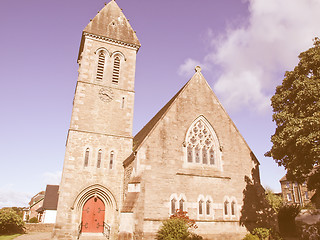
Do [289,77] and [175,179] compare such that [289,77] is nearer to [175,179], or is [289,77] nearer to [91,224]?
[175,179]

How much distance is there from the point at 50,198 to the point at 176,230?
1550 inches

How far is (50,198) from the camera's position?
4662cm

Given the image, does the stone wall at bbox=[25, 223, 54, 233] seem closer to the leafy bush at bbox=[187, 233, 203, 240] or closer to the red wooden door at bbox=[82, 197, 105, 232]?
the red wooden door at bbox=[82, 197, 105, 232]

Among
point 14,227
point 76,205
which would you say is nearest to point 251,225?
point 76,205

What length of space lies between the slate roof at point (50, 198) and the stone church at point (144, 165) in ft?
97.3

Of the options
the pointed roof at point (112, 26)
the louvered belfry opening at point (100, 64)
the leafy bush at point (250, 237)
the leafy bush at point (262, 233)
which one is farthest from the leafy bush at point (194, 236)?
the pointed roof at point (112, 26)

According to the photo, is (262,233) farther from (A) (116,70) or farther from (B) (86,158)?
(A) (116,70)

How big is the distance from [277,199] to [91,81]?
106ft

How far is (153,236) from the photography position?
603 inches

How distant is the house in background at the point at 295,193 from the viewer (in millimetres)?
50188

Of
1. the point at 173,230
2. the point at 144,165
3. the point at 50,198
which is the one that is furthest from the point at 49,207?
the point at 173,230

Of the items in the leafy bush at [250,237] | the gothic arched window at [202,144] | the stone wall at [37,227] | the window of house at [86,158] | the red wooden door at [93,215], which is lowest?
the stone wall at [37,227]

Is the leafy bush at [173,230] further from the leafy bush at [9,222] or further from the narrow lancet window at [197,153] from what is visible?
the leafy bush at [9,222]

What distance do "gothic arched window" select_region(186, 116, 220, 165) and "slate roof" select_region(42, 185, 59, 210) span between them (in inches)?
1359
